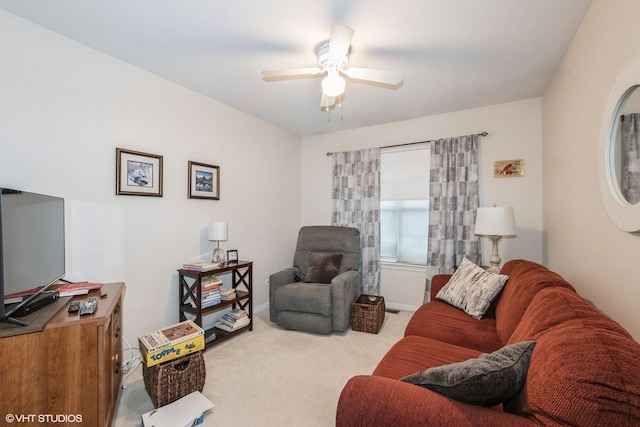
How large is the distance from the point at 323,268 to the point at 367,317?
75 cm

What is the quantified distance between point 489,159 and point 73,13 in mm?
3935

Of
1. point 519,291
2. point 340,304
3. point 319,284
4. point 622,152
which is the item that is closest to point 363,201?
point 319,284

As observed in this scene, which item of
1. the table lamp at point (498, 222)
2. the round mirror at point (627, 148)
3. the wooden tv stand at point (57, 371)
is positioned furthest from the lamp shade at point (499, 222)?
the wooden tv stand at point (57, 371)

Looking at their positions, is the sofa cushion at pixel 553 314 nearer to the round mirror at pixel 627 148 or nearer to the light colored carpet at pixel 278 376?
the round mirror at pixel 627 148

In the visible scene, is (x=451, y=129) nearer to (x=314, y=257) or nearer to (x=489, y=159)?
(x=489, y=159)

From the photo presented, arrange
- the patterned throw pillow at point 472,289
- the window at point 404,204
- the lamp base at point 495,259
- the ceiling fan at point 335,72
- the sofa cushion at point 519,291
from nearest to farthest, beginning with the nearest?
the sofa cushion at point 519,291 → the ceiling fan at point 335,72 → the patterned throw pillow at point 472,289 → the lamp base at point 495,259 → the window at point 404,204

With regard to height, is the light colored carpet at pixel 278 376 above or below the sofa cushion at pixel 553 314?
below

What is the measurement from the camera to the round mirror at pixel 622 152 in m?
1.22

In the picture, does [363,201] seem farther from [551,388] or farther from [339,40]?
[551,388]

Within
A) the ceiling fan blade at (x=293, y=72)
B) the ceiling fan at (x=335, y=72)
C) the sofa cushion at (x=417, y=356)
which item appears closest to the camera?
the sofa cushion at (x=417, y=356)

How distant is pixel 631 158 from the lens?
128cm

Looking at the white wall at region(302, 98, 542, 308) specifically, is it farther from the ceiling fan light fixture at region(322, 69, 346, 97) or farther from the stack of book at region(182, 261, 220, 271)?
the stack of book at region(182, 261, 220, 271)

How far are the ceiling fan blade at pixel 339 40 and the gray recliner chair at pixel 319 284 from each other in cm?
209

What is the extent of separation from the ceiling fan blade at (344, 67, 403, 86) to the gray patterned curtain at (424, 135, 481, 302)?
1.79 m
